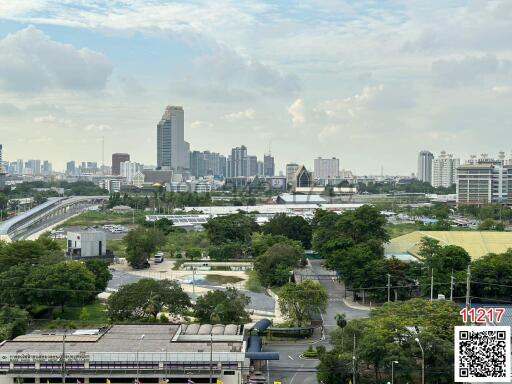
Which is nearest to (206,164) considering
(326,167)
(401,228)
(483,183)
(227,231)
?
(326,167)

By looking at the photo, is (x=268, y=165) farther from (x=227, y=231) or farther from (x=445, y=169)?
(x=227, y=231)

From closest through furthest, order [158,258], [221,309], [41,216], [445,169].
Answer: [221,309], [158,258], [41,216], [445,169]

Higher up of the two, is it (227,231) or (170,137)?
(170,137)

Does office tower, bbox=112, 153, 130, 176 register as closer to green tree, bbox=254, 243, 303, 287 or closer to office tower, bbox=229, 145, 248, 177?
office tower, bbox=229, 145, 248, 177

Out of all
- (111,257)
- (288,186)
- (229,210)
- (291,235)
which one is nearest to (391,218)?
(229,210)

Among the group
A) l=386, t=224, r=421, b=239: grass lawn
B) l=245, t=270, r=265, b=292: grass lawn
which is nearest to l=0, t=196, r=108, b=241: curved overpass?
→ l=245, t=270, r=265, b=292: grass lawn

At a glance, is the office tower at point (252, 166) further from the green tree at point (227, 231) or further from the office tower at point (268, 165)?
the green tree at point (227, 231)
